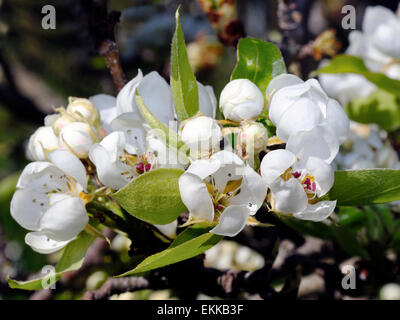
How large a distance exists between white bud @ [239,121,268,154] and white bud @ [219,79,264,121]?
4cm

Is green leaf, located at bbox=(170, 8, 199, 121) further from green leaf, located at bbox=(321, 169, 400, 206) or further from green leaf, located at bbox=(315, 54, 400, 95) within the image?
green leaf, located at bbox=(315, 54, 400, 95)

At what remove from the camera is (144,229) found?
80 centimetres

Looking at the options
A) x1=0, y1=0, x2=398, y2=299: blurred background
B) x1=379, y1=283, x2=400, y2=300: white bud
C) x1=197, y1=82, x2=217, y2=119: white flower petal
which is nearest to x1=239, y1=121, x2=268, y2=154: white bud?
x1=197, y1=82, x2=217, y2=119: white flower petal

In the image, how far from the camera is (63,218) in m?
0.71

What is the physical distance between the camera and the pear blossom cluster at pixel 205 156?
0.64 metres

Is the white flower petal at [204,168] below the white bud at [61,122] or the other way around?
below

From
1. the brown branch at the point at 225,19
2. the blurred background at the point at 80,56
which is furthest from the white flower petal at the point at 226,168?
the blurred background at the point at 80,56

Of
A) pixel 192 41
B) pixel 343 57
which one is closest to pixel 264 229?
pixel 343 57

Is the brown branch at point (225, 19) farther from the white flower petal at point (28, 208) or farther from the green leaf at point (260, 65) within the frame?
the white flower petal at point (28, 208)

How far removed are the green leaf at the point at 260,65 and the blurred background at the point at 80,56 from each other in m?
0.67

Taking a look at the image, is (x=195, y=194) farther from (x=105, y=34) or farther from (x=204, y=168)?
(x=105, y=34)

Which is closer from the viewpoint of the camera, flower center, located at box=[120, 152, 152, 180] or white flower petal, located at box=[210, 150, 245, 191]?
white flower petal, located at box=[210, 150, 245, 191]

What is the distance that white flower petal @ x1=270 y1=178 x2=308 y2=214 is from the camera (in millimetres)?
637
